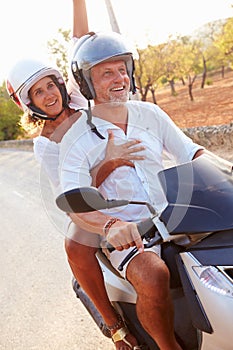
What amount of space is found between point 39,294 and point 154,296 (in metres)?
2.49

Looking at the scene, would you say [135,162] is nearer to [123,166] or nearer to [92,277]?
[123,166]

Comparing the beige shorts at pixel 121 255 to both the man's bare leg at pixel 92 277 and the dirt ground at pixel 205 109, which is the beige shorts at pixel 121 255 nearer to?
the man's bare leg at pixel 92 277

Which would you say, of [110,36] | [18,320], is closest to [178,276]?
[110,36]

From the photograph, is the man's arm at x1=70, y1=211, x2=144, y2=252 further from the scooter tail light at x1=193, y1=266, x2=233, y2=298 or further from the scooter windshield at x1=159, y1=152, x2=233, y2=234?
the scooter tail light at x1=193, y1=266, x2=233, y2=298

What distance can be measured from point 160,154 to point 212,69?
7563 cm

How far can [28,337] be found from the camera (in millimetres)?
3408

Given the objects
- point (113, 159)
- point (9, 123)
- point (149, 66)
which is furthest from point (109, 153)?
point (149, 66)

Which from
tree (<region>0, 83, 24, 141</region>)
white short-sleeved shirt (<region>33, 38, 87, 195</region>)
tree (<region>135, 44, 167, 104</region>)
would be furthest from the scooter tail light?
tree (<region>135, 44, 167, 104</region>)

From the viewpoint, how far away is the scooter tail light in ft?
5.37

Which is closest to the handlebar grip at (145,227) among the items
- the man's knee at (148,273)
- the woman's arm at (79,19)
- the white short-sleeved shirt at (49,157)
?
the man's knee at (148,273)

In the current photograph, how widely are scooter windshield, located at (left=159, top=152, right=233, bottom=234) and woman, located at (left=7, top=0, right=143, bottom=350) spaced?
30 cm

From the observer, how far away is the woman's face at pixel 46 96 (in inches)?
113

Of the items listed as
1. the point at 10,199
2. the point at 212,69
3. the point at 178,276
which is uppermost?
the point at 178,276

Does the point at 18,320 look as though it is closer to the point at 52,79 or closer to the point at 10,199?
the point at 52,79
